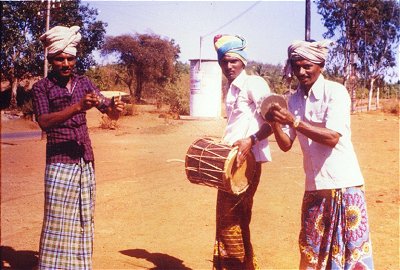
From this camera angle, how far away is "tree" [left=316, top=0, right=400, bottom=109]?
96.2ft

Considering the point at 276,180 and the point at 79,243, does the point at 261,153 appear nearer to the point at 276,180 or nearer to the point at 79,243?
the point at 79,243

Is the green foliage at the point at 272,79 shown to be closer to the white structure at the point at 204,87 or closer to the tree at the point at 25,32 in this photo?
the white structure at the point at 204,87

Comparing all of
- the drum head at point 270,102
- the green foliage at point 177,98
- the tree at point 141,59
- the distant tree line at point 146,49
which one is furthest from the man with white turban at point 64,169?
the tree at point 141,59

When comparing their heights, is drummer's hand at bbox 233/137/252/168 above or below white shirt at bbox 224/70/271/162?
below

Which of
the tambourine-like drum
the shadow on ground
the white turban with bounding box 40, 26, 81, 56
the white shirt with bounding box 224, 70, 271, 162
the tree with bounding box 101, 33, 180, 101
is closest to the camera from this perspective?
the white turban with bounding box 40, 26, 81, 56

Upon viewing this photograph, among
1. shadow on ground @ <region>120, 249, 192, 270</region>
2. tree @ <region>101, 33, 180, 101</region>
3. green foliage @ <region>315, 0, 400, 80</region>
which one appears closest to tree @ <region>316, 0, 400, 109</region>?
green foliage @ <region>315, 0, 400, 80</region>

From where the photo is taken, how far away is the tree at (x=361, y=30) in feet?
96.2

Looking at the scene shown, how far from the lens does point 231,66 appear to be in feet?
12.3

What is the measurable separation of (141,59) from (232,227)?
1459 inches

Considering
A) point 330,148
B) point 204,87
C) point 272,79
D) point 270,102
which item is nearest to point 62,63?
point 270,102

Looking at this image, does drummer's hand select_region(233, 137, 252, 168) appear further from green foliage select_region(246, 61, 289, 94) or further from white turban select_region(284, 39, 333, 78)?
green foliage select_region(246, 61, 289, 94)

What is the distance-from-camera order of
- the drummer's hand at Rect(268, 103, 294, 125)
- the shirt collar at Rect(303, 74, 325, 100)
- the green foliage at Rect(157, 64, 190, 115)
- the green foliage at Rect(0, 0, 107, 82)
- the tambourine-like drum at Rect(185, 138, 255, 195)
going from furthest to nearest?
the green foliage at Rect(157, 64, 190, 115), the green foliage at Rect(0, 0, 107, 82), the tambourine-like drum at Rect(185, 138, 255, 195), the shirt collar at Rect(303, 74, 325, 100), the drummer's hand at Rect(268, 103, 294, 125)

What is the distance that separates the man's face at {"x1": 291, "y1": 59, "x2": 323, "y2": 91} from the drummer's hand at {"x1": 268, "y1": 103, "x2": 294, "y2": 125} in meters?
0.30

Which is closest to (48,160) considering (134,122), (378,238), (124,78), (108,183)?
(378,238)
